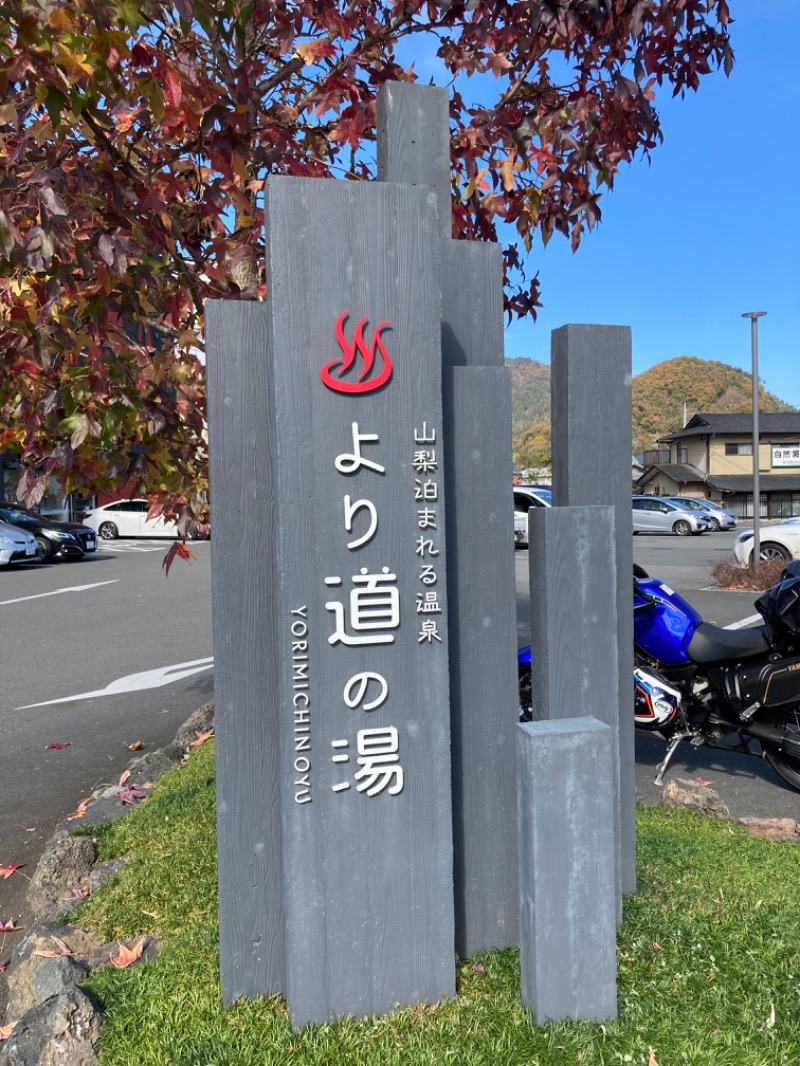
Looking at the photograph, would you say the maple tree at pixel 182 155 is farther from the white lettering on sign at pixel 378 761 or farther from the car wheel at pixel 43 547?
the car wheel at pixel 43 547

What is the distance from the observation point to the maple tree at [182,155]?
2.91 m

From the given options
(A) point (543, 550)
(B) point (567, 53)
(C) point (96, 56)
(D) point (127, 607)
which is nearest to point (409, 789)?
(A) point (543, 550)

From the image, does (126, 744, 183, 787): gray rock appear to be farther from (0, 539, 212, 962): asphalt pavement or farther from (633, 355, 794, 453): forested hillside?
(633, 355, 794, 453): forested hillside

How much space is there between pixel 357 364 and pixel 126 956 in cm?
218

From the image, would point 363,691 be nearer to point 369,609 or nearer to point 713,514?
point 369,609

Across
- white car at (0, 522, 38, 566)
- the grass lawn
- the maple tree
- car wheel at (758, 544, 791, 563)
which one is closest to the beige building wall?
car wheel at (758, 544, 791, 563)

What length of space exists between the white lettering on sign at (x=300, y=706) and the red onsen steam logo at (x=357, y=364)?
0.63 m

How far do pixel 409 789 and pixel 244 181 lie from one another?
117 inches

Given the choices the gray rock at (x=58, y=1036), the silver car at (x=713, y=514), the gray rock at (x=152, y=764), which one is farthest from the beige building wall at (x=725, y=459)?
the gray rock at (x=58, y=1036)

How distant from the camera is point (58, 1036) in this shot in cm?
231

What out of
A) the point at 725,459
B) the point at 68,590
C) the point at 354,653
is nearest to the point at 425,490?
the point at 354,653

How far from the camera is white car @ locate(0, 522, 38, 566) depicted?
17.9 meters

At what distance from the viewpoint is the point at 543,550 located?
8.98 feet

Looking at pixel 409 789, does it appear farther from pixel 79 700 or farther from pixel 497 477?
pixel 79 700
